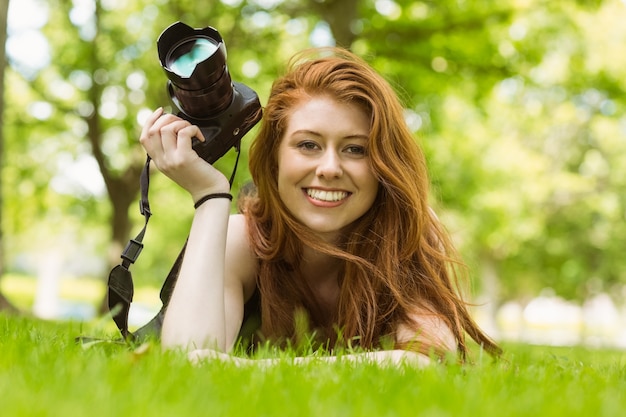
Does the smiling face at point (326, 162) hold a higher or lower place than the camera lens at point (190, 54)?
lower

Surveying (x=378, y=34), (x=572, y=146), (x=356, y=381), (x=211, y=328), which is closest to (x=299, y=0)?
(x=378, y=34)

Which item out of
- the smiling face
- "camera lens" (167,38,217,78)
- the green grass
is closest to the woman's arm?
"camera lens" (167,38,217,78)

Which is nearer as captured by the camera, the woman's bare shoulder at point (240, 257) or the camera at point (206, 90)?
the camera at point (206, 90)

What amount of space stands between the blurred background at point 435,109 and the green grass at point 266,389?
4.42 feet

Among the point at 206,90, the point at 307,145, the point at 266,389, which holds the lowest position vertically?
the point at 266,389

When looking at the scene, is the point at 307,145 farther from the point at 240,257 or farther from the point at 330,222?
the point at 240,257

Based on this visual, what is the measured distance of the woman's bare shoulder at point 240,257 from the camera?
3.27 m

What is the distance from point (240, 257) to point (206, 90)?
82cm

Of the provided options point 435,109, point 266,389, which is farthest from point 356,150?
point 435,109

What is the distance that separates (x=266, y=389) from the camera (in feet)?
5.61

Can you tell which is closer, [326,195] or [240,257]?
[326,195]

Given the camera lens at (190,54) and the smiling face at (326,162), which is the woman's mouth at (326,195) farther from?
the camera lens at (190,54)

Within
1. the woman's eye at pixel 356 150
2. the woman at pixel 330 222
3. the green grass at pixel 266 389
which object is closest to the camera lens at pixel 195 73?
the woman at pixel 330 222

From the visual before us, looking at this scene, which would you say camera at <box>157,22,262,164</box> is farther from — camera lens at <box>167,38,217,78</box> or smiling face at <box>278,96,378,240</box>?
smiling face at <box>278,96,378,240</box>
